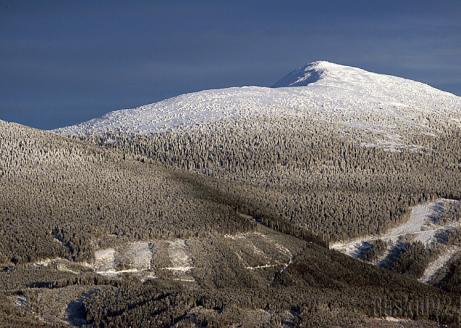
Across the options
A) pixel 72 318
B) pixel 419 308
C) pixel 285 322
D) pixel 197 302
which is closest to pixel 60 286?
pixel 72 318

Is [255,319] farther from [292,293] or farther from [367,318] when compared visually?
[292,293]

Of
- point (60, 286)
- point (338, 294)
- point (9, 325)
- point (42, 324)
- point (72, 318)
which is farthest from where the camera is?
point (338, 294)

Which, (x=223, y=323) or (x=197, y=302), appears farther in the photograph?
(x=197, y=302)

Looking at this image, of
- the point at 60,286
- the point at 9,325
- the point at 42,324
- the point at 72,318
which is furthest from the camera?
the point at 60,286

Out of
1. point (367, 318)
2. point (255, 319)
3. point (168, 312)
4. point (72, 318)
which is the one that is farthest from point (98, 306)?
point (367, 318)

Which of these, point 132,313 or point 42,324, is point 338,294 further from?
point 42,324

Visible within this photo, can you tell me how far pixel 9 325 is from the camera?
13875 cm

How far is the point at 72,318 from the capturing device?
16138cm

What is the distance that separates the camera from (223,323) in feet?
483

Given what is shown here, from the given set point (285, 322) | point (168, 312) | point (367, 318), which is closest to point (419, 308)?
point (367, 318)

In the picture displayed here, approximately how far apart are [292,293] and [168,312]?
3562cm

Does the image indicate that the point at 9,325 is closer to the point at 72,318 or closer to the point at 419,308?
the point at 72,318

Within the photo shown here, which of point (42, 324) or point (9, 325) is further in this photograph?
point (42, 324)

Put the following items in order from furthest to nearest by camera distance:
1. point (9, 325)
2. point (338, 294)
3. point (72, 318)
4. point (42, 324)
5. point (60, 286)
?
point (338, 294)
point (60, 286)
point (72, 318)
point (42, 324)
point (9, 325)
